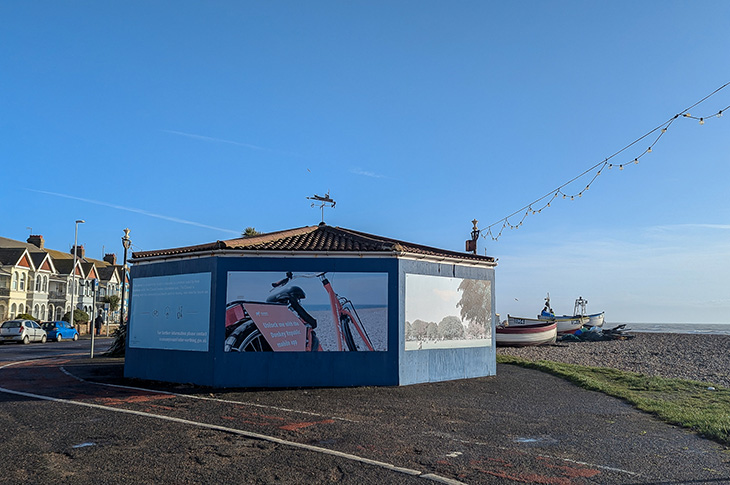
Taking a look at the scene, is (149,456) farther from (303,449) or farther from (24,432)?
(24,432)

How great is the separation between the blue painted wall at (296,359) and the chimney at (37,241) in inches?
2418

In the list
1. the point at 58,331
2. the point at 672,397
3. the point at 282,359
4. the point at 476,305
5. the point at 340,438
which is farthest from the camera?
the point at 58,331

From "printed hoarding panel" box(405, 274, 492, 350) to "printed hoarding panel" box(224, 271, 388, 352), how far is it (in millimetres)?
919

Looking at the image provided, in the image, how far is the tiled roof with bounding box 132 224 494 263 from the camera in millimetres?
13906

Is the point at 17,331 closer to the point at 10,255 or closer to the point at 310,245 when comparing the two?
the point at 10,255

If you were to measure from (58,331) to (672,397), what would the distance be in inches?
1662

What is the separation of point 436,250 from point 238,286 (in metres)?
6.21

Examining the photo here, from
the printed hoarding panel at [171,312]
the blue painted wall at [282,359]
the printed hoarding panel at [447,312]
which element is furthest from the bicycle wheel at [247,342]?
the printed hoarding panel at [447,312]

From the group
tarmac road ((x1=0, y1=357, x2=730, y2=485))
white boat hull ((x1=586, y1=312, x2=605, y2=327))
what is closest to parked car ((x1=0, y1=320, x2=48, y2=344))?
tarmac road ((x1=0, y1=357, x2=730, y2=485))

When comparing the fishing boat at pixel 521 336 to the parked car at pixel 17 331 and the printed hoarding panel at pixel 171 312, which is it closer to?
the printed hoarding panel at pixel 171 312

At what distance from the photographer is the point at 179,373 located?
46.5ft

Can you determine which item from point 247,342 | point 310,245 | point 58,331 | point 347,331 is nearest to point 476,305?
point 347,331

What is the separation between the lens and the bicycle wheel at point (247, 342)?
1355cm

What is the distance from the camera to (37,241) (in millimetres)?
66625
